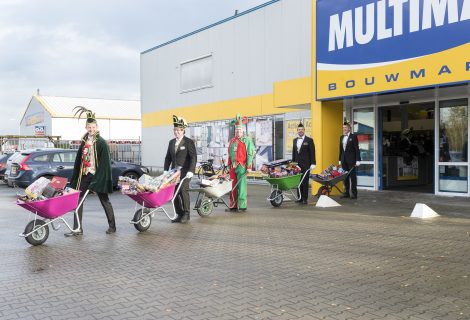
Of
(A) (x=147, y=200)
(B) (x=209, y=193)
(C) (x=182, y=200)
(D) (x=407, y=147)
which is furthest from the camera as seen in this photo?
(D) (x=407, y=147)

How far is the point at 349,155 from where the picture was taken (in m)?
13.0

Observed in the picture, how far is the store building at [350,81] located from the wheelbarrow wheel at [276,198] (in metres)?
2.41

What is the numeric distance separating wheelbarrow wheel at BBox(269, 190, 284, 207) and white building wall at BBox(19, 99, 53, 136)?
49.0 m

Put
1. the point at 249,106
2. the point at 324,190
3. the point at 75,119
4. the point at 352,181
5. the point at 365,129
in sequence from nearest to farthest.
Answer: the point at 352,181
the point at 324,190
the point at 365,129
the point at 249,106
the point at 75,119

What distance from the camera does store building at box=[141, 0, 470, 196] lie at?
11.4 metres

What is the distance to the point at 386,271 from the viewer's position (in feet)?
18.9

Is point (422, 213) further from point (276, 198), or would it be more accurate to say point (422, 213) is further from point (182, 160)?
point (182, 160)

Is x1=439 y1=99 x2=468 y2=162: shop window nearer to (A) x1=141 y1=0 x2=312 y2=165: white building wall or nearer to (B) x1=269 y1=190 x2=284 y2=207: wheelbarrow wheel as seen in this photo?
(B) x1=269 y1=190 x2=284 y2=207: wheelbarrow wheel

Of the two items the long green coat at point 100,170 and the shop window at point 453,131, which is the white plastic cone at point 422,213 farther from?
the long green coat at point 100,170

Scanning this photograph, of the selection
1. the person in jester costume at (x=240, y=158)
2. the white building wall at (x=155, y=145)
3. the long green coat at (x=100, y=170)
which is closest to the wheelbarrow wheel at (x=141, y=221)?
the long green coat at (x=100, y=170)

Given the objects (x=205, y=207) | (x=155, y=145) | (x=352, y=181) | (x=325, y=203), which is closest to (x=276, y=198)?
(x=325, y=203)

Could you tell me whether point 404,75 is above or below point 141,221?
above

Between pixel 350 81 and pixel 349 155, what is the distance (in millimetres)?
1980

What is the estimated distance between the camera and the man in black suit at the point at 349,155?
1288 cm
